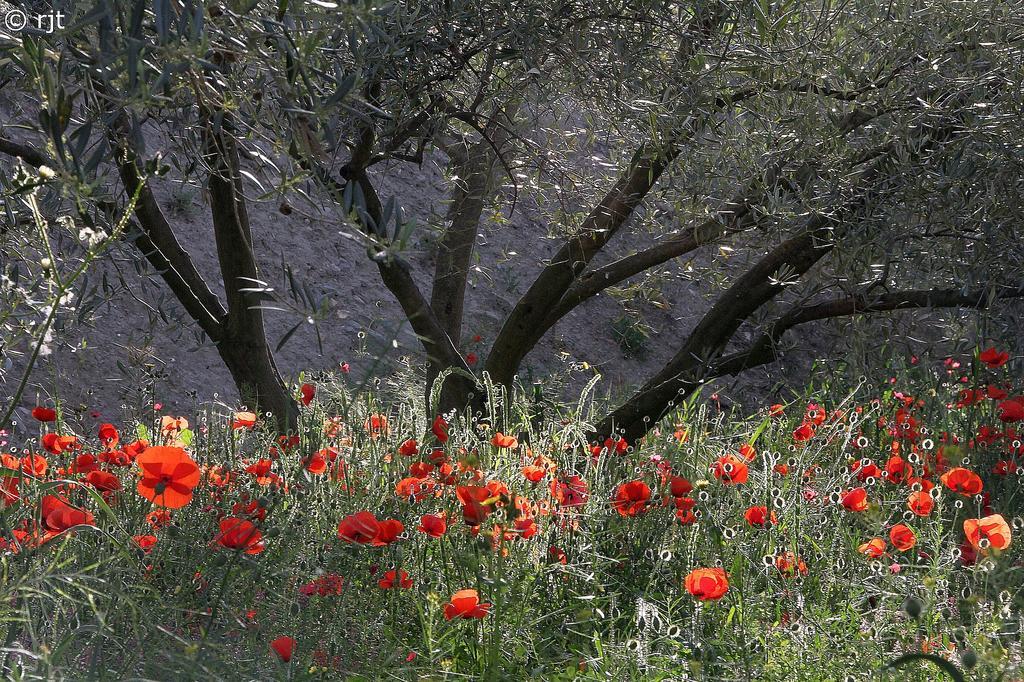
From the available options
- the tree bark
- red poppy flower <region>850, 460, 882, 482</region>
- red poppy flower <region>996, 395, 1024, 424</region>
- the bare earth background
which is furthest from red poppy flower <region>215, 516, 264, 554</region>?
the bare earth background

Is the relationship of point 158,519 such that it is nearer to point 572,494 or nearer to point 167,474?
point 167,474

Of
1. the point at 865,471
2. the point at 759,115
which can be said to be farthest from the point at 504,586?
the point at 759,115

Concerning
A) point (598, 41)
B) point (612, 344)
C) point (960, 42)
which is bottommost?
point (598, 41)

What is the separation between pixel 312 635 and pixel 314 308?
33.7 inches

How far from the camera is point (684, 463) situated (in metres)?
3.02

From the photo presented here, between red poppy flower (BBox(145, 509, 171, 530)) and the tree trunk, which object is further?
the tree trunk

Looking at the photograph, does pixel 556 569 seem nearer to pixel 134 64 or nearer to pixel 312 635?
pixel 312 635

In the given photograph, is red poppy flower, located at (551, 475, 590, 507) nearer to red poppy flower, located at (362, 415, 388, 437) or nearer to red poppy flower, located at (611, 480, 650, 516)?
red poppy flower, located at (611, 480, 650, 516)

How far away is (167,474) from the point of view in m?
1.62

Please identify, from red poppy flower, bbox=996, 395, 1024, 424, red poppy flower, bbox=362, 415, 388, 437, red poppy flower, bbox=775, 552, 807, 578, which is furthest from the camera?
red poppy flower, bbox=362, 415, 388, 437

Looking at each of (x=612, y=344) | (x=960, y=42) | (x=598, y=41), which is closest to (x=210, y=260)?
(x=612, y=344)

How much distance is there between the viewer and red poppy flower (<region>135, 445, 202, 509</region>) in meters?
1.60

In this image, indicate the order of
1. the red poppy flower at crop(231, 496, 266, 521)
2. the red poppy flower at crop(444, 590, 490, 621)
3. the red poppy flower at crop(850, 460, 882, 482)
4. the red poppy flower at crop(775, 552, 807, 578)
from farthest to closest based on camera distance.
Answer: the red poppy flower at crop(850, 460, 882, 482) → the red poppy flower at crop(775, 552, 807, 578) → the red poppy flower at crop(231, 496, 266, 521) → the red poppy flower at crop(444, 590, 490, 621)

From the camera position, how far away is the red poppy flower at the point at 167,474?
1.60 m
